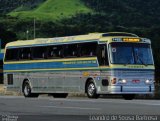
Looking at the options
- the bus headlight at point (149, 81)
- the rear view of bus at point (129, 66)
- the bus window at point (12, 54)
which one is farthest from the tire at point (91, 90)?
the bus window at point (12, 54)

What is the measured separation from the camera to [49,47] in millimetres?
34438

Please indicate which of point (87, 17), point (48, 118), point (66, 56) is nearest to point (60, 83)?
point (66, 56)

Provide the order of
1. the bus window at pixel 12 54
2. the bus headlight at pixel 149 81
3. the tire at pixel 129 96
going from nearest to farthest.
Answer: the bus headlight at pixel 149 81, the tire at pixel 129 96, the bus window at pixel 12 54

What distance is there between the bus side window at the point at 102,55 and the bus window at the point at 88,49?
402 mm

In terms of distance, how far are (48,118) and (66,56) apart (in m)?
15.9

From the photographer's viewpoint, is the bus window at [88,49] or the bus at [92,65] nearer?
the bus at [92,65]

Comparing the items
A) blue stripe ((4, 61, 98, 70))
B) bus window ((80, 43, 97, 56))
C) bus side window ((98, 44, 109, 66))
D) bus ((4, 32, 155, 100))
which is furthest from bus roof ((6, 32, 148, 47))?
blue stripe ((4, 61, 98, 70))

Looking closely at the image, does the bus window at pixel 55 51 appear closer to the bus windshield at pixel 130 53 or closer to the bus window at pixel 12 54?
the bus window at pixel 12 54

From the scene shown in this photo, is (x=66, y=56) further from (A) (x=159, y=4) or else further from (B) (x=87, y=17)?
(A) (x=159, y=4)

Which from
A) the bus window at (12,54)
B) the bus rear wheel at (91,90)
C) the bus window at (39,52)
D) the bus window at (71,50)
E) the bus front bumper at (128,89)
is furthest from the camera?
the bus window at (12,54)

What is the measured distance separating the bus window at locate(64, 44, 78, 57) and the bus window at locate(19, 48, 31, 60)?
361 centimetres

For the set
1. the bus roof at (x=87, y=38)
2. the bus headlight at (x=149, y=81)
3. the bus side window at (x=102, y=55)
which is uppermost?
the bus roof at (x=87, y=38)

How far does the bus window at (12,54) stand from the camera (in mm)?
37275

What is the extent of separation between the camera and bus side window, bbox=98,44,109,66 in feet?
99.8
